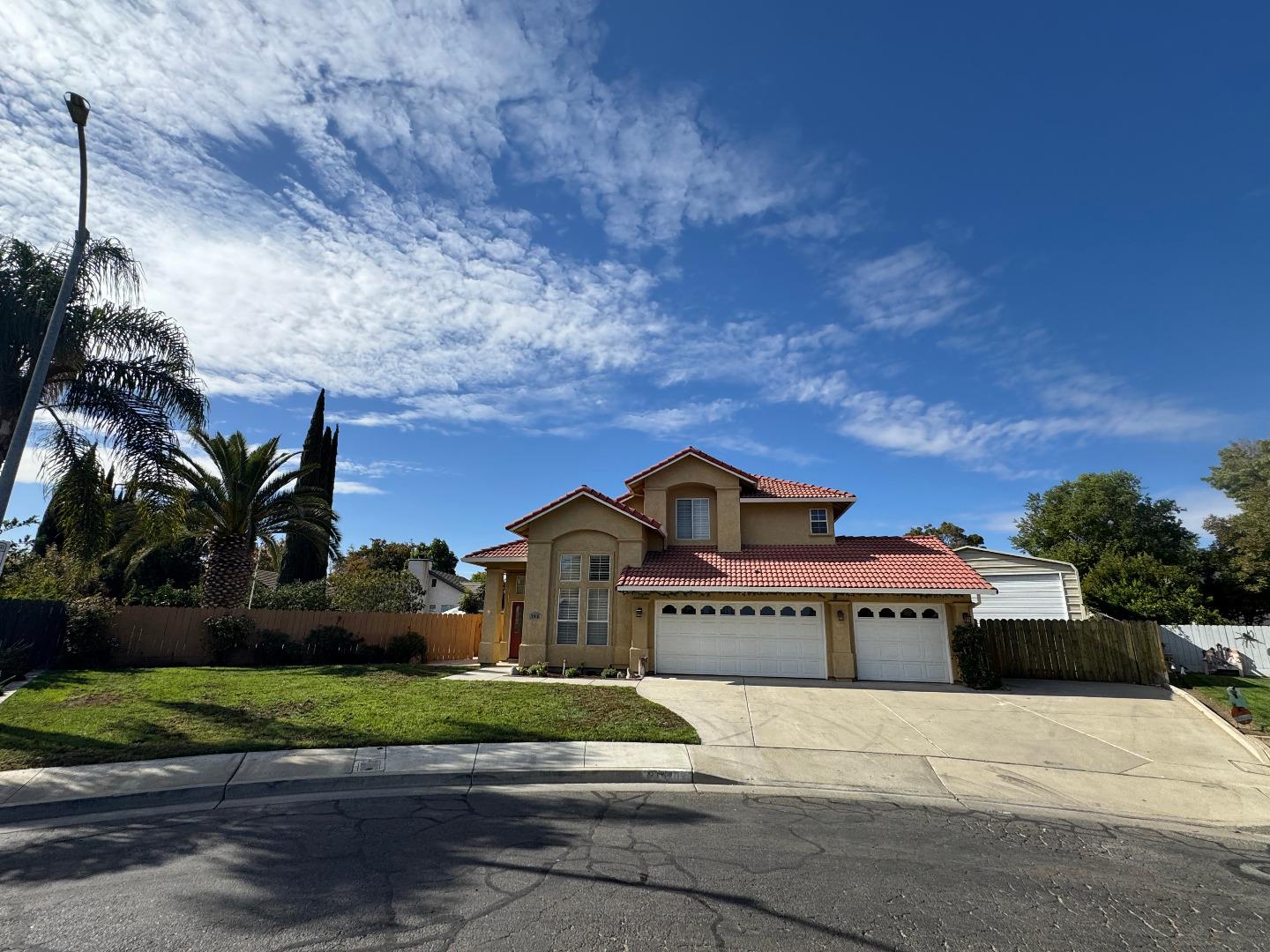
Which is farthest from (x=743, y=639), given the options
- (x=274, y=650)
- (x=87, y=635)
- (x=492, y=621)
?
(x=87, y=635)

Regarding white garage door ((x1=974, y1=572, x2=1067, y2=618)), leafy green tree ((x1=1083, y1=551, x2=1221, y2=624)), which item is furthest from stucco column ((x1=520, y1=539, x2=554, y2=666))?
leafy green tree ((x1=1083, y1=551, x2=1221, y2=624))

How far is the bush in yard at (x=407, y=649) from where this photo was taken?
2209cm

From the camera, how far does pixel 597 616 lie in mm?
20688

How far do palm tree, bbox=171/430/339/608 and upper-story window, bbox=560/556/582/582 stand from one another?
33.4ft

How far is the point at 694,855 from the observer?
5891mm

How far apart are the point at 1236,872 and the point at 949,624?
41.1 feet

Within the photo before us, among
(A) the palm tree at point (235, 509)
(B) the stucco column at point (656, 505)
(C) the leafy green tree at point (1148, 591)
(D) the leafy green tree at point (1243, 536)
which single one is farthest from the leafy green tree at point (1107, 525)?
(A) the palm tree at point (235, 509)

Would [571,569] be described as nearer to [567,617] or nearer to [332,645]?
[567,617]

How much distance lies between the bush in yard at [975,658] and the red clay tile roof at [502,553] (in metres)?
13.7

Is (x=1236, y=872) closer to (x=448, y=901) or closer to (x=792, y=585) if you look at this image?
(x=448, y=901)

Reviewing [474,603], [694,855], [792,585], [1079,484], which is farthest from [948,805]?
[1079,484]

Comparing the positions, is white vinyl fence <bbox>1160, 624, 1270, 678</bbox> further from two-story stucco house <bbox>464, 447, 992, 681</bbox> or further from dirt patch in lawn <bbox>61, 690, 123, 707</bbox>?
dirt patch in lawn <bbox>61, 690, 123, 707</bbox>

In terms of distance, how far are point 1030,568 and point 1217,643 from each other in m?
6.74

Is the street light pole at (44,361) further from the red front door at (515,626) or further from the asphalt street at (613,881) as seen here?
the red front door at (515,626)
